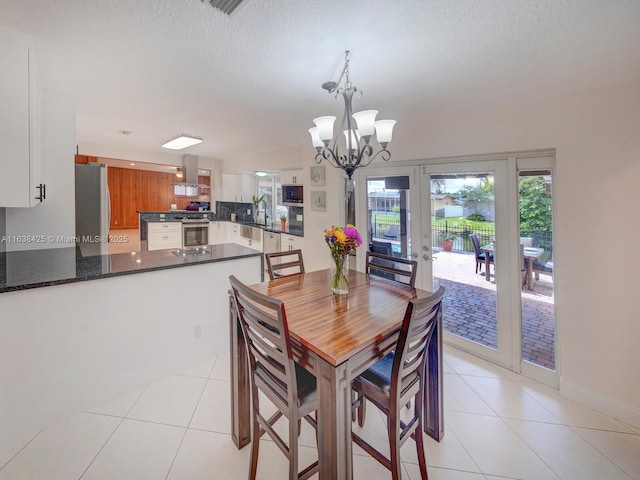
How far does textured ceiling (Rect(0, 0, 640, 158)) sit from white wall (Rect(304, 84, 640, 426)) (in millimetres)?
204

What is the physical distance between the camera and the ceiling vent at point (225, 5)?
125cm

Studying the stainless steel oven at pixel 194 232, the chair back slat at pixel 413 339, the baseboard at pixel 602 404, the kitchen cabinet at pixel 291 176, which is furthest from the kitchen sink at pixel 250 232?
the baseboard at pixel 602 404

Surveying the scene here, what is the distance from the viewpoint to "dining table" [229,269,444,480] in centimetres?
108

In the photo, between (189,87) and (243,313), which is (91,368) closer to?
(243,313)

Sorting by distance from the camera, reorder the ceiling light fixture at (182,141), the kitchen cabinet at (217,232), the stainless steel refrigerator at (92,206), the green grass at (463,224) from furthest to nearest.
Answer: the kitchen cabinet at (217,232)
the ceiling light fixture at (182,141)
the stainless steel refrigerator at (92,206)
the green grass at (463,224)

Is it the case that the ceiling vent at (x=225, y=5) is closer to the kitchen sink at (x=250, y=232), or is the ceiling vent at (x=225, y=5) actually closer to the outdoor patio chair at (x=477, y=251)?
the outdoor patio chair at (x=477, y=251)

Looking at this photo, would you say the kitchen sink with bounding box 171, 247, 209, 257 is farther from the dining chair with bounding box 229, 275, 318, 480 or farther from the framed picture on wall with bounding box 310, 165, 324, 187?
the framed picture on wall with bounding box 310, 165, 324, 187

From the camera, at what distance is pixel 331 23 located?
140 cm

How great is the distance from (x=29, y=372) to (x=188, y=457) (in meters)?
1.14

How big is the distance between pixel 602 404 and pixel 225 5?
344 centimetres

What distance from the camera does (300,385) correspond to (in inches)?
53.3

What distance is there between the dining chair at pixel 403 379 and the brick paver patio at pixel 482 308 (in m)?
1.73

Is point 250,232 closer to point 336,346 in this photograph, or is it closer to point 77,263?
point 77,263

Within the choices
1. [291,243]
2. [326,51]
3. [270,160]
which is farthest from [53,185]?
[270,160]
